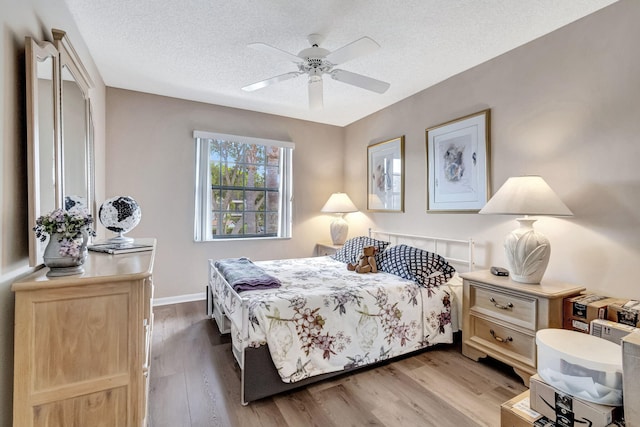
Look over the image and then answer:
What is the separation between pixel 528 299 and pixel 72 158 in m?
3.01

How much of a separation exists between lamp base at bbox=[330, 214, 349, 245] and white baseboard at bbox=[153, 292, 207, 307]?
188 centimetres

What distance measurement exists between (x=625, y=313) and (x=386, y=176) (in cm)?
257

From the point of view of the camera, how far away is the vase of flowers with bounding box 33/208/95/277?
1.16 meters

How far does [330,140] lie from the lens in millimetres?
4691

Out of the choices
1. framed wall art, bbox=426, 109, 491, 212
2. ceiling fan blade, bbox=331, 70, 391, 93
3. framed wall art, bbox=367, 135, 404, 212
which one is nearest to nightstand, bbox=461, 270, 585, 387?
framed wall art, bbox=426, 109, 491, 212

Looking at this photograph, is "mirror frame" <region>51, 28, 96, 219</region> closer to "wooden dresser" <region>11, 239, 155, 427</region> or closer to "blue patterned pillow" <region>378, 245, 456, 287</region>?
"wooden dresser" <region>11, 239, 155, 427</region>

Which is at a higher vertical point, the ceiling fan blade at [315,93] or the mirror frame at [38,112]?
the ceiling fan blade at [315,93]

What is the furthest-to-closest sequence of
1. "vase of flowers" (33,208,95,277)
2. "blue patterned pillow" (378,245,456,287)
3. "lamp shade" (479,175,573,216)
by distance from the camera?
"blue patterned pillow" (378,245,456,287) → "lamp shade" (479,175,573,216) → "vase of flowers" (33,208,95,277)

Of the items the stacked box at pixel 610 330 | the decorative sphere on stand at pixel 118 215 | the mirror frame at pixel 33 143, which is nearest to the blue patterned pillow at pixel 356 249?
the stacked box at pixel 610 330

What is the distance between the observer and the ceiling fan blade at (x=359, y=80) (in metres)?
2.28

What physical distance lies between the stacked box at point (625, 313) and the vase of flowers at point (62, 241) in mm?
2712

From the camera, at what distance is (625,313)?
1.66m

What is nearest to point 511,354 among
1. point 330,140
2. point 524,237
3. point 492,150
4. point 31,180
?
point 524,237

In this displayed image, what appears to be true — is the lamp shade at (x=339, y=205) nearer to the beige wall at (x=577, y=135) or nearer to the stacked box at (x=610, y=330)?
the beige wall at (x=577, y=135)
